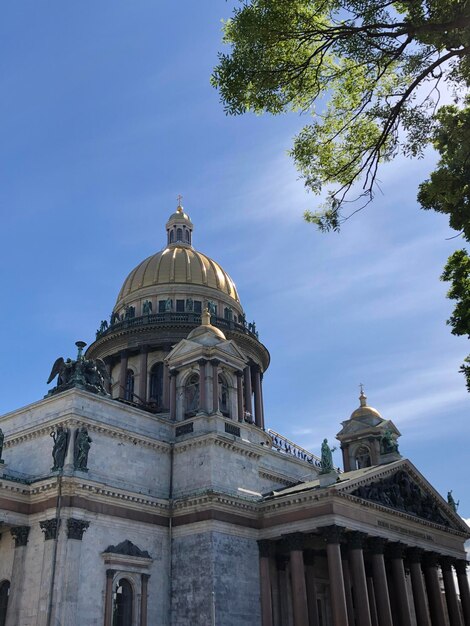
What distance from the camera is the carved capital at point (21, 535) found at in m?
29.6

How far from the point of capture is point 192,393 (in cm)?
3906

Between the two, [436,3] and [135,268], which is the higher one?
[135,268]

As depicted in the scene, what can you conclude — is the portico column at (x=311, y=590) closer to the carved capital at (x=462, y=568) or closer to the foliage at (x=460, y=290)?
the carved capital at (x=462, y=568)

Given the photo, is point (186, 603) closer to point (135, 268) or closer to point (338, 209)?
point (338, 209)

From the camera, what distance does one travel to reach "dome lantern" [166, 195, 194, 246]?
56.4 metres

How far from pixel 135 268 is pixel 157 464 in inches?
883

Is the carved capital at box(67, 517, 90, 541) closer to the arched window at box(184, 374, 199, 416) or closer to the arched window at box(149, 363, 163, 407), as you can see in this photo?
the arched window at box(184, 374, 199, 416)

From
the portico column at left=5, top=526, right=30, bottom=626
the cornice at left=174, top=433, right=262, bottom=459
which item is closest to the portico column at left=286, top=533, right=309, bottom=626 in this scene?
the cornice at left=174, top=433, right=262, bottom=459

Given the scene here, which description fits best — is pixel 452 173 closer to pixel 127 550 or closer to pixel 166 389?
pixel 127 550

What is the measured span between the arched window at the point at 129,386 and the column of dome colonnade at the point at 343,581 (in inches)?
632

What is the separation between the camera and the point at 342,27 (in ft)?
51.9

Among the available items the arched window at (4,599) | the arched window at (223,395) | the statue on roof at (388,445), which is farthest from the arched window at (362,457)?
the arched window at (4,599)

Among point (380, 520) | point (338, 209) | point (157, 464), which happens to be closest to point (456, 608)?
point (380, 520)

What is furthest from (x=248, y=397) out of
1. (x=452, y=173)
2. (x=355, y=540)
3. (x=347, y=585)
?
(x=452, y=173)
